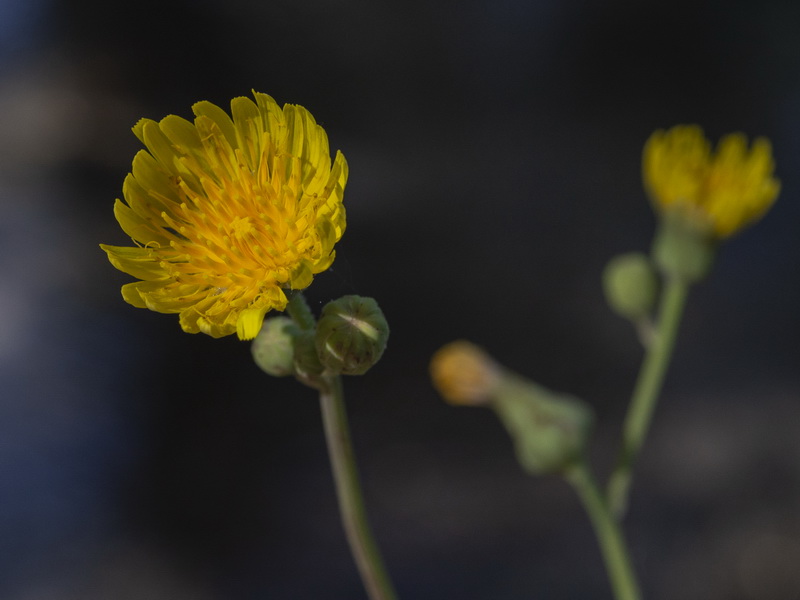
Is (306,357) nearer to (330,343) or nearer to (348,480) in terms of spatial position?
(330,343)

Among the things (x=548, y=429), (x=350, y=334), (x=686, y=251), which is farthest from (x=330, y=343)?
(x=686, y=251)

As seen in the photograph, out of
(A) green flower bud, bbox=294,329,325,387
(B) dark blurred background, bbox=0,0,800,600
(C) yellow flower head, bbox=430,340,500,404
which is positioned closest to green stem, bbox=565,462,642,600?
(C) yellow flower head, bbox=430,340,500,404

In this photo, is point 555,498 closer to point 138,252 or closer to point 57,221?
point 57,221

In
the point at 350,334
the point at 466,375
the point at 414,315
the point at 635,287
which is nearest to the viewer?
the point at 350,334

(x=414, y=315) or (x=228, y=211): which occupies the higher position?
(x=414, y=315)

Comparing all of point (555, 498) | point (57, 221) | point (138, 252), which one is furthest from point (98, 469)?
point (138, 252)
